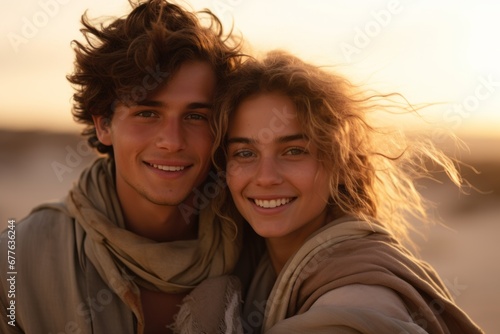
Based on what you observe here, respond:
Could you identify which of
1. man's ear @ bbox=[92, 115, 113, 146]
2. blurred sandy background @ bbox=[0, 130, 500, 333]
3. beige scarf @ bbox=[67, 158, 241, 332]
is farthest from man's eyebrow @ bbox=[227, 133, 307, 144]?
blurred sandy background @ bbox=[0, 130, 500, 333]

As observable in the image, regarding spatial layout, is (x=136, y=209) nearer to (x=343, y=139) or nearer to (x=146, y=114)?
(x=146, y=114)

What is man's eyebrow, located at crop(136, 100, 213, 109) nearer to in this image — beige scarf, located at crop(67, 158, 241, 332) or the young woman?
the young woman

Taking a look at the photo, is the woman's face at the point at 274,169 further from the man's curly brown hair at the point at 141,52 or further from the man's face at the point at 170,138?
the man's curly brown hair at the point at 141,52

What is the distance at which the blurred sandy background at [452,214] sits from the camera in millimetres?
8205

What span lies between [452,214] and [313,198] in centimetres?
1095

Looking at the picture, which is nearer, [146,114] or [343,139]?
[343,139]

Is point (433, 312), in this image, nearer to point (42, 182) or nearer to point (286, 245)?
point (286, 245)

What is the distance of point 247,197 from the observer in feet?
13.6

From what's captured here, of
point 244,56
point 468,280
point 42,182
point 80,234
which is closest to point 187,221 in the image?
point 80,234

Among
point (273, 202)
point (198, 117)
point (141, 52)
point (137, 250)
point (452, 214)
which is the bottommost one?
point (452, 214)

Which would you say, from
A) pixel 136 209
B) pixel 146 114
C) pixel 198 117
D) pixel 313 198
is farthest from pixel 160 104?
pixel 313 198

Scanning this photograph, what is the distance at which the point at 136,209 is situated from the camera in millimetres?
4641

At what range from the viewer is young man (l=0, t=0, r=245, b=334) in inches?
168

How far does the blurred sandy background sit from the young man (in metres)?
0.81
